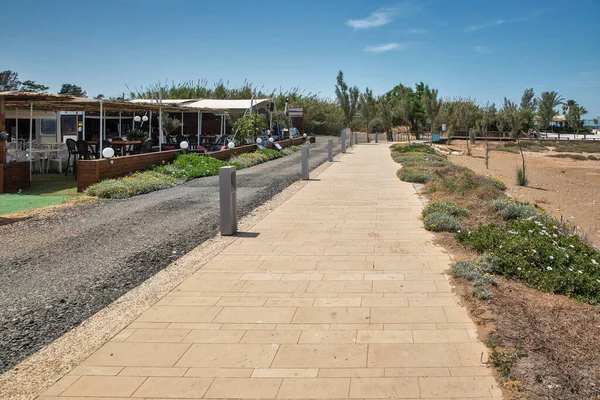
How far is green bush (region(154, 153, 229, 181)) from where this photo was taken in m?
16.5

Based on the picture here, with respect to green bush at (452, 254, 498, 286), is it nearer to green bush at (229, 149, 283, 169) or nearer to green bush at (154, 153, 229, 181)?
green bush at (154, 153, 229, 181)

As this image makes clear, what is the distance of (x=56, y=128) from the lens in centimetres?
2162

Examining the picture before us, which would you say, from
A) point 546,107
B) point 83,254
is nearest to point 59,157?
point 83,254

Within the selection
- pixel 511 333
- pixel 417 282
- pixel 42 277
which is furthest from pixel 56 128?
pixel 511 333

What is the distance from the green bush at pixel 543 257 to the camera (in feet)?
19.3

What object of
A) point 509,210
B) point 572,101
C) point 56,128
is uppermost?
point 572,101

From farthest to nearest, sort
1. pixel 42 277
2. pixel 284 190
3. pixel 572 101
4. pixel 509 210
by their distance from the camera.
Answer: pixel 572 101, pixel 284 190, pixel 509 210, pixel 42 277

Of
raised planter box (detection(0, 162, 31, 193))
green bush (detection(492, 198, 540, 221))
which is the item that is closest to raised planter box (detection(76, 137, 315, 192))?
raised planter box (detection(0, 162, 31, 193))

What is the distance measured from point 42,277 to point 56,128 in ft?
55.5

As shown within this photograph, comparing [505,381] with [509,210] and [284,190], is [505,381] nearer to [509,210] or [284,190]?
[509,210]

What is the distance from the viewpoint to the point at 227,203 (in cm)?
879

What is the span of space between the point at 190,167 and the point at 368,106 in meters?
37.8

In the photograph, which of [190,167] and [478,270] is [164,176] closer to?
[190,167]

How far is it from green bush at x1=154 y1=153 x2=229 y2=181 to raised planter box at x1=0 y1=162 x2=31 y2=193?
3538mm
